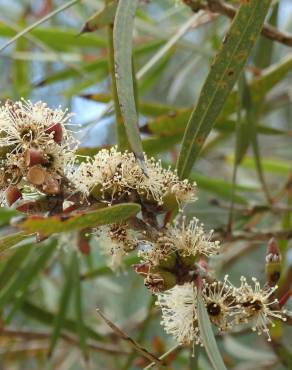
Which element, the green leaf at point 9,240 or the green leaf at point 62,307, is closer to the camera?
the green leaf at point 9,240

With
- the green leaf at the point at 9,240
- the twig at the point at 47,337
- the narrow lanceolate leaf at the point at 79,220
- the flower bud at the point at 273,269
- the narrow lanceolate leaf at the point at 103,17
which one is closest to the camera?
the narrow lanceolate leaf at the point at 79,220

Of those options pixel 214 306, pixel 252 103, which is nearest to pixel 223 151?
pixel 252 103

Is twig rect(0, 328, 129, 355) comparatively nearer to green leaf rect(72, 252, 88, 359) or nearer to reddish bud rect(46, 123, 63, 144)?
green leaf rect(72, 252, 88, 359)

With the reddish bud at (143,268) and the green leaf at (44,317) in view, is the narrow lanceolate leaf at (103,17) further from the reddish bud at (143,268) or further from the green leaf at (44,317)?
the green leaf at (44,317)

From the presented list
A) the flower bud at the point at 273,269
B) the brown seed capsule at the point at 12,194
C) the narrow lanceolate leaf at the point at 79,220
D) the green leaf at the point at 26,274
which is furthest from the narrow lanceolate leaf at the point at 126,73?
the green leaf at the point at 26,274

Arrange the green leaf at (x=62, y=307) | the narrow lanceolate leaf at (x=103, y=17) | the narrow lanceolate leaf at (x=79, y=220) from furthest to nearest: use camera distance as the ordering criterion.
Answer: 1. the green leaf at (x=62, y=307)
2. the narrow lanceolate leaf at (x=103, y=17)
3. the narrow lanceolate leaf at (x=79, y=220)

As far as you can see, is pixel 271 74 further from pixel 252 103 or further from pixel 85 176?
pixel 85 176

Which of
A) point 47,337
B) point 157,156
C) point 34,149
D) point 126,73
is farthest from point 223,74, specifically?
point 47,337
